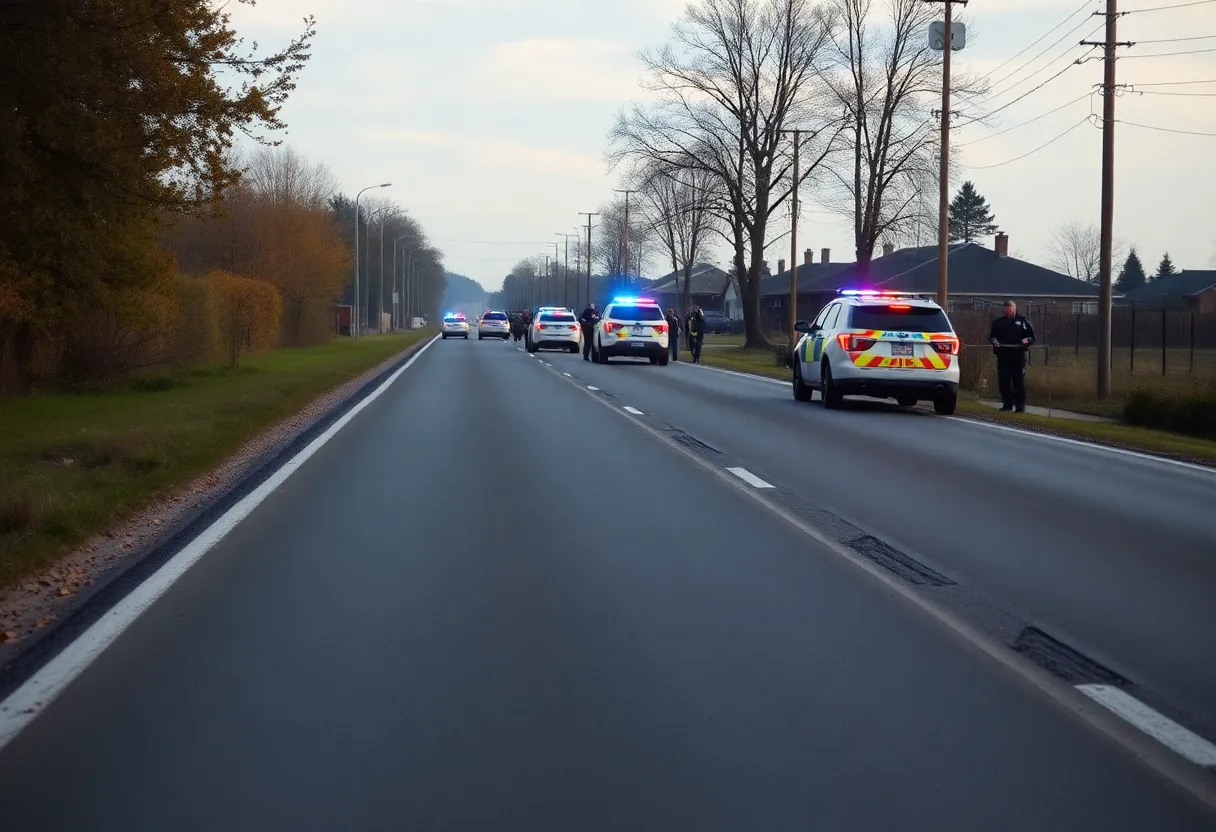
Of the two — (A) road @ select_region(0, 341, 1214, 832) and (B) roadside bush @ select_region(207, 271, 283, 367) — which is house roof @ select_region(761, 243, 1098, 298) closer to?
(B) roadside bush @ select_region(207, 271, 283, 367)

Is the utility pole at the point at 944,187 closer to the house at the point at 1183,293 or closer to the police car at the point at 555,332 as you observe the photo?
the police car at the point at 555,332

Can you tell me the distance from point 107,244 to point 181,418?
494 cm

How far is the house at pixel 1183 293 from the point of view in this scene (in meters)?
93.4

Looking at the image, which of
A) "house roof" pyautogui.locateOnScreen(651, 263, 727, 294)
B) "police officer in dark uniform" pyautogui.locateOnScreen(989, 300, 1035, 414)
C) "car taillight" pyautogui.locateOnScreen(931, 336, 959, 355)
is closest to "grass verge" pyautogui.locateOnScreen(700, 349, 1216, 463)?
"police officer in dark uniform" pyautogui.locateOnScreen(989, 300, 1035, 414)

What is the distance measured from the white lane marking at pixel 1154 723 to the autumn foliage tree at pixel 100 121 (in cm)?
1308

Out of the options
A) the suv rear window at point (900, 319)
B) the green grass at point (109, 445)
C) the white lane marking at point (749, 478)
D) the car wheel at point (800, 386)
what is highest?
the suv rear window at point (900, 319)

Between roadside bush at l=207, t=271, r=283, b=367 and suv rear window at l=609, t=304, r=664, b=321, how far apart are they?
984 centimetres

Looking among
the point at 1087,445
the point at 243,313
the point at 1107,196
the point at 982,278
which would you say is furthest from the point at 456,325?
the point at 1087,445

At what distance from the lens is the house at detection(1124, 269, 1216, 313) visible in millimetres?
93375

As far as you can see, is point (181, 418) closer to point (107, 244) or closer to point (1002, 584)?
point (107, 244)

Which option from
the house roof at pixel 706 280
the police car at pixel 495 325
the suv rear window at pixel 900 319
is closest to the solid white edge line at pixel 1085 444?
the suv rear window at pixel 900 319

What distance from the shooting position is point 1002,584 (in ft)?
28.2

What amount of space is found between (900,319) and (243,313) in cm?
2033

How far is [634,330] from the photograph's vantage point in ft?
137
